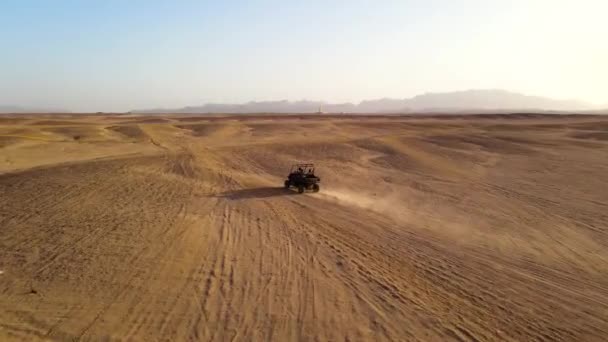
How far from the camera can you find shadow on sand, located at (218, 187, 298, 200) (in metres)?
18.0

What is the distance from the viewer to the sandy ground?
27.3 feet

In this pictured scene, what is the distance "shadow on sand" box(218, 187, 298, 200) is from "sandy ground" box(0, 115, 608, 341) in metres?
0.18

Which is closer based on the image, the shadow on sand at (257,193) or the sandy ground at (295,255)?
the sandy ground at (295,255)

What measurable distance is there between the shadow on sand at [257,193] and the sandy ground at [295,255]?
0.18 meters

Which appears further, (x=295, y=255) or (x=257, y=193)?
(x=257, y=193)

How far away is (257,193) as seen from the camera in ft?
61.6

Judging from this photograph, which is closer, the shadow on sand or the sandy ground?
the sandy ground

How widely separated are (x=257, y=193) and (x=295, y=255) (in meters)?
7.55

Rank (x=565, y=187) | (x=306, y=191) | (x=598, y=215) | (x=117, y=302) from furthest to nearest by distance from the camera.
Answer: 1. (x=565, y=187)
2. (x=306, y=191)
3. (x=598, y=215)
4. (x=117, y=302)

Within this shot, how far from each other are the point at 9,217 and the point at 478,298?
48.2 ft

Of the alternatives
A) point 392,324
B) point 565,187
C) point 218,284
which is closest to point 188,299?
point 218,284

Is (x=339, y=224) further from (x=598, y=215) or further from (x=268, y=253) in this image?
(x=598, y=215)

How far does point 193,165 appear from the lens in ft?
82.9

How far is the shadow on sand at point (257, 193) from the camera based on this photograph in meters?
18.0
